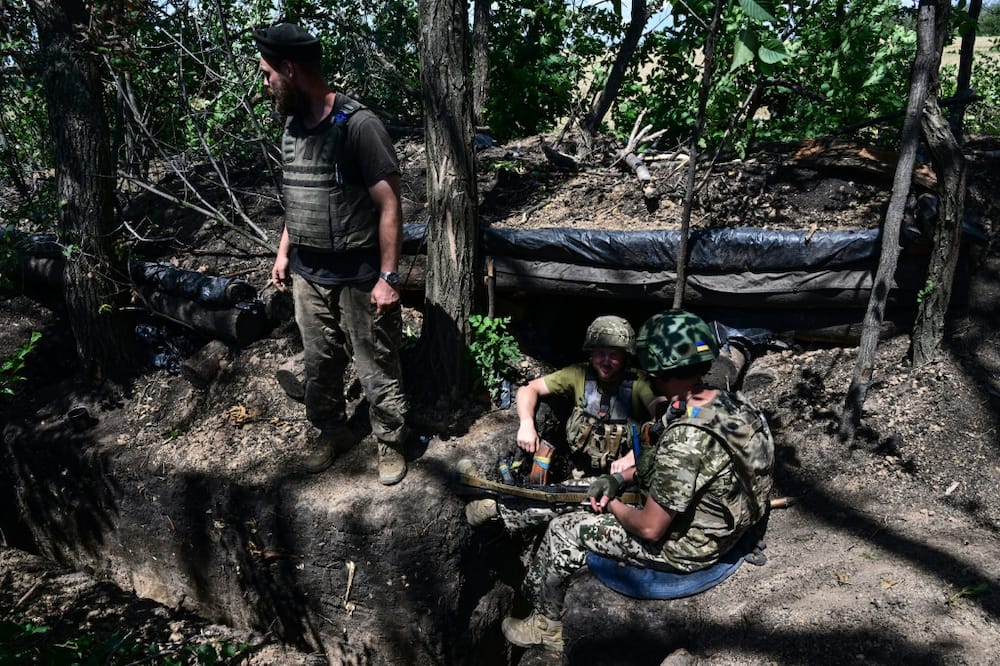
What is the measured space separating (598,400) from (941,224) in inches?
80.3

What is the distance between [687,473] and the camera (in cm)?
286

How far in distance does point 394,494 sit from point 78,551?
2644mm

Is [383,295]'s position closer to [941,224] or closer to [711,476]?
[711,476]

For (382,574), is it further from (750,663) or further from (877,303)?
(877,303)

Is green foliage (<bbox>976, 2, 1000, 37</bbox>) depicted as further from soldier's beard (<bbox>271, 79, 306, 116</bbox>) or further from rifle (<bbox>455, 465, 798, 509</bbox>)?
soldier's beard (<bbox>271, 79, 306, 116</bbox>)

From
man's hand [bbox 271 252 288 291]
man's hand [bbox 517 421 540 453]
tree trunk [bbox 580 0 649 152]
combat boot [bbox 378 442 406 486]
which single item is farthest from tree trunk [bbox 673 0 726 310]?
tree trunk [bbox 580 0 649 152]

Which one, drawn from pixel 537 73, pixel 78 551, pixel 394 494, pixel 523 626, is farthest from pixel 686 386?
pixel 537 73

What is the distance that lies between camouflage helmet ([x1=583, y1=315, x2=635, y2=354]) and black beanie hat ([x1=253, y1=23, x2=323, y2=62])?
1892 millimetres

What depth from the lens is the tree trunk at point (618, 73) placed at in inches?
275

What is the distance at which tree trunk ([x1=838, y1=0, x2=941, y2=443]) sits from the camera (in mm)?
3725

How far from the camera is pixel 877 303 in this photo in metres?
4.02

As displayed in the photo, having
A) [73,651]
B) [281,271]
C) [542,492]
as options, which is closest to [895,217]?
[542,492]

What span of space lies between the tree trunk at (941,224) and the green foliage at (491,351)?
7.77 ft

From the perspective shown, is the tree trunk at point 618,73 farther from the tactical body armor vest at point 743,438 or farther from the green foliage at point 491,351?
the tactical body armor vest at point 743,438
